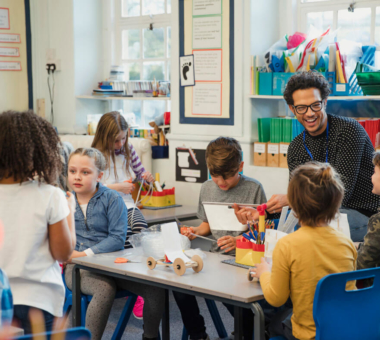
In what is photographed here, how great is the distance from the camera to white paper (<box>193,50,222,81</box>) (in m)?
4.15

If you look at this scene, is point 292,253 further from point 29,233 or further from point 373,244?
point 29,233

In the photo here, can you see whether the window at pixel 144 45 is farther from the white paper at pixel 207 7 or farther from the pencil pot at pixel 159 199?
the pencil pot at pixel 159 199

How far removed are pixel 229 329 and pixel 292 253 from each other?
1.59 meters

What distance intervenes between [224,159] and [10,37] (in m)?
3.49

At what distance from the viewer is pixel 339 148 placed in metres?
2.53

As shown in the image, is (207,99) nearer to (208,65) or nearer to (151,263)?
(208,65)

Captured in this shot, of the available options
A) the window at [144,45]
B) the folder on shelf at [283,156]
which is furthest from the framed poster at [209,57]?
the window at [144,45]

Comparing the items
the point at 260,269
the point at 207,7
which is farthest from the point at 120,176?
the point at 260,269

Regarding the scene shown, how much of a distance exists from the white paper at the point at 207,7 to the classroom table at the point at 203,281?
2289 mm

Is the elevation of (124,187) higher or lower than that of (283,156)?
lower

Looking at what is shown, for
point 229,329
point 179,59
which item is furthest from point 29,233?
point 179,59

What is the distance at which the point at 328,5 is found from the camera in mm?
4098

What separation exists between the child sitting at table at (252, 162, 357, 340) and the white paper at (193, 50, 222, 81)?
7.98 feet

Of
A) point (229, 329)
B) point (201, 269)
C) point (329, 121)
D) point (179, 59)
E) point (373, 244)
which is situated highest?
point (179, 59)
